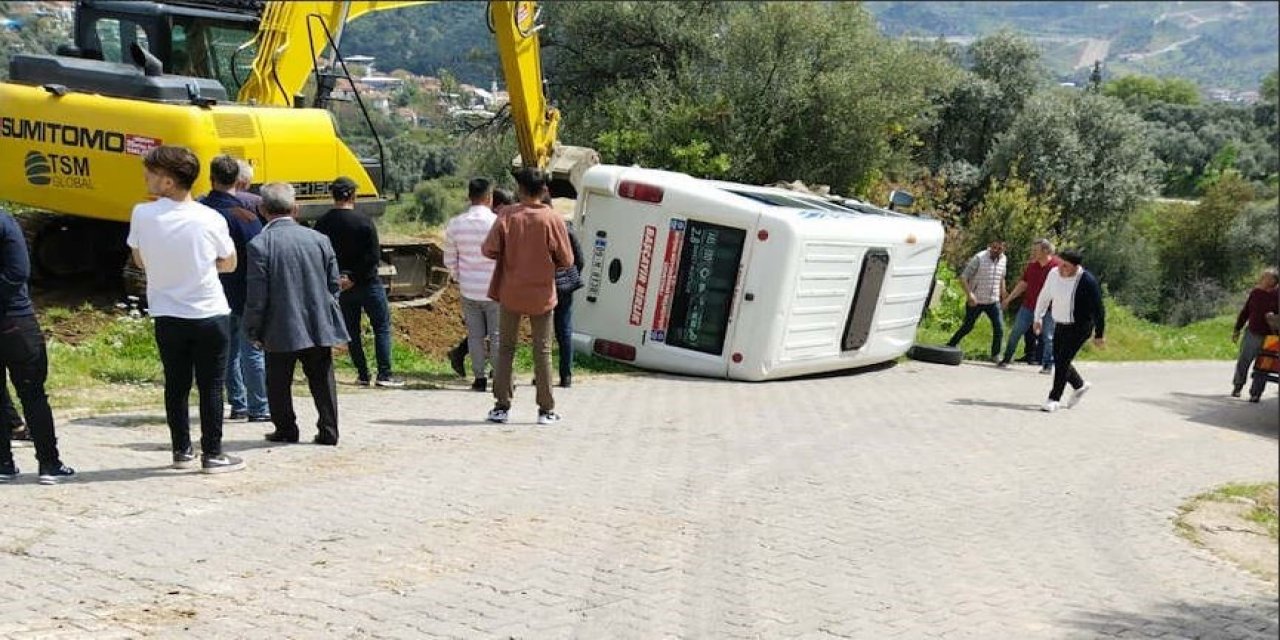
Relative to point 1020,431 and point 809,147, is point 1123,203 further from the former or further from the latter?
point 1020,431

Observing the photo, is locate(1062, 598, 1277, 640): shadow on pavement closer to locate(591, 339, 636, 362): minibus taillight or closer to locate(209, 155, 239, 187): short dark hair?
locate(209, 155, 239, 187): short dark hair

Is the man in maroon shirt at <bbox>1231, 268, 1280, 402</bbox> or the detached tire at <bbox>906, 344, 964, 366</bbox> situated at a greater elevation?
the man in maroon shirt at <bbox>1231, 268, 1280, 402</bbox>

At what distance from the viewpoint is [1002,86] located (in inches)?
1816

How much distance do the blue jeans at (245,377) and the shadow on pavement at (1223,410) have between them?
32.2 feet

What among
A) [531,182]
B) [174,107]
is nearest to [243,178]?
[531,182]

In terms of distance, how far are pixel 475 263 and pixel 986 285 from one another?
890 centimetres

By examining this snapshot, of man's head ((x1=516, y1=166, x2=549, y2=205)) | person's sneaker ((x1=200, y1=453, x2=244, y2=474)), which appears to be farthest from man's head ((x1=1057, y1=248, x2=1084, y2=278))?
person's sneaker ((x1=200, y1=453, x2=244, y2=474))

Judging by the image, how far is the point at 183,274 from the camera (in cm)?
737

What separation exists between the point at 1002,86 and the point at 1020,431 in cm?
3631

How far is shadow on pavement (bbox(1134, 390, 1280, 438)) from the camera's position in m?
14.4

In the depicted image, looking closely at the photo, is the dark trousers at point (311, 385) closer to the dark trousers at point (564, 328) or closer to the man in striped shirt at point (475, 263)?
the man in striped shirt at point (475, 263)

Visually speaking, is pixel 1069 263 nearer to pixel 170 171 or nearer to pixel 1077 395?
pixel 1077 395

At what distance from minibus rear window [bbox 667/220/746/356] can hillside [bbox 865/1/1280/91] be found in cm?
423

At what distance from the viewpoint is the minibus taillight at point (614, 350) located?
559 inches
